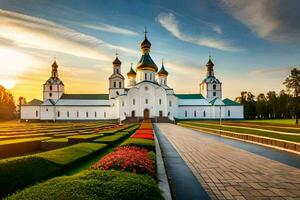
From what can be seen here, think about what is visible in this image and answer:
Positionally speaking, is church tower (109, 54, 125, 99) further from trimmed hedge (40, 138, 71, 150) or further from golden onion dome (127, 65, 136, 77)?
trimmed hedge (40, 138, 71, 150)

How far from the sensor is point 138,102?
2635 inches

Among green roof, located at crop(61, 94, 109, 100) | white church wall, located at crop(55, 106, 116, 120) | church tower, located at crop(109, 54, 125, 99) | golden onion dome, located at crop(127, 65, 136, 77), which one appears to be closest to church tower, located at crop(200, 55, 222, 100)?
golden onion dome, located at crop(127, 65, 136, 77)

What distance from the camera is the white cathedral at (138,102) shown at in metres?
67.2

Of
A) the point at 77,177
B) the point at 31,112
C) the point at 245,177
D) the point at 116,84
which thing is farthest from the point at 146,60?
the point at 77,177

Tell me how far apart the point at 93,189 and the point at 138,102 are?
62935 millimetres

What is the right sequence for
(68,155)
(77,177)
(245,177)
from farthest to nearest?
(68,155) < (245,177) < (77,177)

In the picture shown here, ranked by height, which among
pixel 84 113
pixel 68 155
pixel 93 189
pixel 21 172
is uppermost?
pixel 84 113

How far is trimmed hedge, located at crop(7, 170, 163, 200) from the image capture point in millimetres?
3771

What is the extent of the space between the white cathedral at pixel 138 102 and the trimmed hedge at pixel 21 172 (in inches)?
2203

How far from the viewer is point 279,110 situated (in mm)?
91750

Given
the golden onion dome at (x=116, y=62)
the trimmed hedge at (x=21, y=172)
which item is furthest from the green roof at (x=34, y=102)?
the trimmed hedge at (x=21, y=172)

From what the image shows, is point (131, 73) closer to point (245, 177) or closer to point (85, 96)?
point (85, 96)

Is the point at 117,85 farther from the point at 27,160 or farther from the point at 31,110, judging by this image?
the point at 27,160

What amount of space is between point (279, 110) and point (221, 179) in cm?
9373
